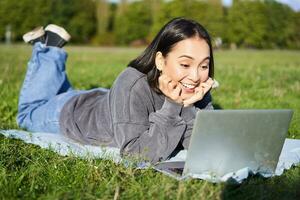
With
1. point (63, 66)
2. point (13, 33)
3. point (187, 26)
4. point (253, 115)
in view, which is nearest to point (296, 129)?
point (187, 26)

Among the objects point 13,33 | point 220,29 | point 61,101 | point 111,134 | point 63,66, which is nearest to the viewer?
point 111,134

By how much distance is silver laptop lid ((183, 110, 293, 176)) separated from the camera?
8.61 ft

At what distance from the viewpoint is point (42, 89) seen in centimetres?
500

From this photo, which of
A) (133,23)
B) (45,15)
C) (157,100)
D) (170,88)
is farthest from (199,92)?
(133,23)

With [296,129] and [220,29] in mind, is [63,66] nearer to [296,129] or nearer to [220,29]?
[296,129]

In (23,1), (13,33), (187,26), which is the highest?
(187,26)

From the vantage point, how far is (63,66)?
5.20m

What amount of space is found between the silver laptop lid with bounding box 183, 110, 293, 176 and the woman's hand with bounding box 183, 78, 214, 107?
2.12 ft

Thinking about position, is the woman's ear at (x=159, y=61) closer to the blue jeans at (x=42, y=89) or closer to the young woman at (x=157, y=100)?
the young woman at (x=157, y=100)

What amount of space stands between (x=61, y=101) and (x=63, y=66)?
68 cm

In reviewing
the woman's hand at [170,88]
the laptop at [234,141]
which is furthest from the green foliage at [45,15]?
the laptop at [234,141]

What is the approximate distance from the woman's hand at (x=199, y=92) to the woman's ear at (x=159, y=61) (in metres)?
0.32

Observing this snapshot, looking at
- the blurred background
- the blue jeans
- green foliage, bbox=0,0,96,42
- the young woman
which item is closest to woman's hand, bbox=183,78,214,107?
the young woman

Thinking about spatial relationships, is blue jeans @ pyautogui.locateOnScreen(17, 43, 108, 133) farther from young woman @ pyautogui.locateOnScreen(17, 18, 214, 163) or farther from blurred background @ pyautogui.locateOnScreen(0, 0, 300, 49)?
blurred background @ pyautogui.locateOnScreen(0, 0, 300, 49)
